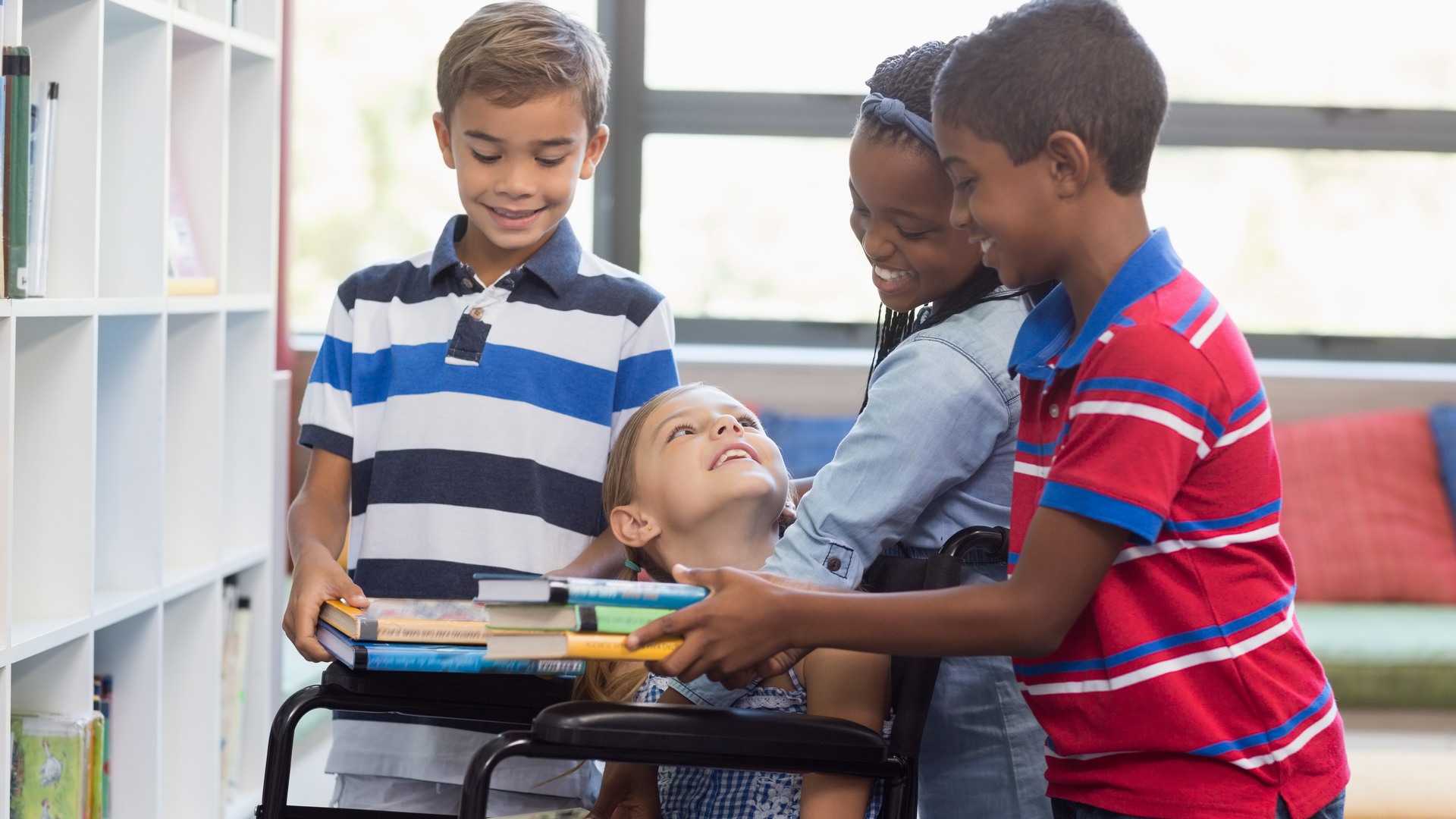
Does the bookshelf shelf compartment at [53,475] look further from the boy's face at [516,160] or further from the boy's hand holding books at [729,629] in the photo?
the boy's hand holding books at [729,629]

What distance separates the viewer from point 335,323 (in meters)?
1.47

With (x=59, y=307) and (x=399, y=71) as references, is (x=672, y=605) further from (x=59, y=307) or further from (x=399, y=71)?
(x=399, y=71)

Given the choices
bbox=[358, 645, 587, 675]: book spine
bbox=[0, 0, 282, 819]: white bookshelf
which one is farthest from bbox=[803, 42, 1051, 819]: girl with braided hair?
bbox=[0, 0, 282, 819]: white bookshelf

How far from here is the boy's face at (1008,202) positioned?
3.16 ft

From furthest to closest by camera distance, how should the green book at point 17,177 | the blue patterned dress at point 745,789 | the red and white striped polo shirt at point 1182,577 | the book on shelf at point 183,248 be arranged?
the book on shelf at point 183,248, the green book at point 17,177, the blue patterned dress at point 745,789, the red and white striped polo shirt at point 1182,577

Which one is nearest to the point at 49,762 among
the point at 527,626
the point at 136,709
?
the point at 136,709

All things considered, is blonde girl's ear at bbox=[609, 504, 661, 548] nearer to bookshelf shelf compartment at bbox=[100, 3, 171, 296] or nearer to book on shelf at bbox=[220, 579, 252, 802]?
bookshelf shelf compartment at bbox=[100, 3, 171, 296]

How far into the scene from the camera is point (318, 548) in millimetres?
1361

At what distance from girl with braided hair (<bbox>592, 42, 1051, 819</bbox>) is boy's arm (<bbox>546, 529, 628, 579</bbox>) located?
0.64 ft

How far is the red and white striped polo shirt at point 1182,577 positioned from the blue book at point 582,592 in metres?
0.28

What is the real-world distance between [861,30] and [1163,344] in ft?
10.2

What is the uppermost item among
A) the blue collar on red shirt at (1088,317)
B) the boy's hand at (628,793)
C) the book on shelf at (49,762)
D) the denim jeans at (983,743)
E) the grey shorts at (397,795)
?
the blue collar on red shirt at (1088,317)

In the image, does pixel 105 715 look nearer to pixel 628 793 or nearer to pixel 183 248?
pixel 183 248

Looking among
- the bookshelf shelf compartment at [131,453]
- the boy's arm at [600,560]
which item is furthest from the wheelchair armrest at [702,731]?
the bookshelf shelf compartment at [131,453]
